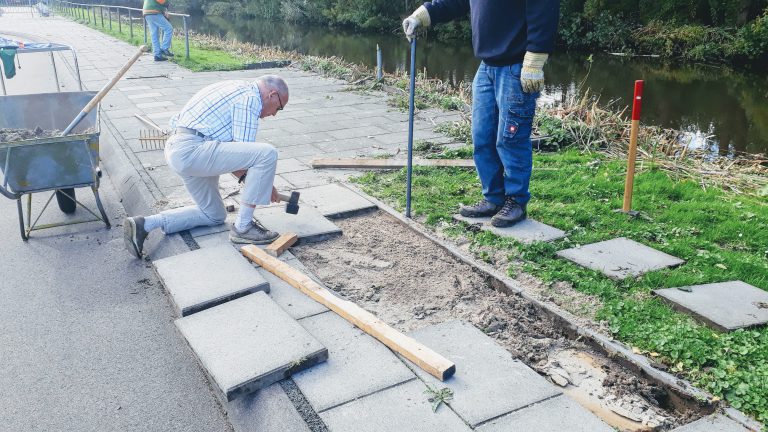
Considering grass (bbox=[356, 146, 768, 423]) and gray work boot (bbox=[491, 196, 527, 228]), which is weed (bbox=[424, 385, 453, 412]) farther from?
gray work boot (bbox=[491, 196, 527, 228])

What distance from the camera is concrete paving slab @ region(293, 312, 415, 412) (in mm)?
2771

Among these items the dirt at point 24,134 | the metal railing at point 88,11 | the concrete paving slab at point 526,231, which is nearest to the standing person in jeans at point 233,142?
the dirt at point 24,134

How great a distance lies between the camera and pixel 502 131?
4.50 meters

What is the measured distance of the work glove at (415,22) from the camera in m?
4.73

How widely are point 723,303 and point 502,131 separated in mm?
1840

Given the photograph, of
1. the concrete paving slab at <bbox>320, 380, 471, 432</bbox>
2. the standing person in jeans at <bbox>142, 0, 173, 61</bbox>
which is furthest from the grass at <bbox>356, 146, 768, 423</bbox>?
the standing person in jeans at <bbox>142, 0, 173, 61</bbox>

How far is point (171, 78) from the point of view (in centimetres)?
1237

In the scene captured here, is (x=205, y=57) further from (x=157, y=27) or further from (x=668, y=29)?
(x=668, y=29)

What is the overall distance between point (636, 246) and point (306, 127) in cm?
503

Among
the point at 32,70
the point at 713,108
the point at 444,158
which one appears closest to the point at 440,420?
the point at 444,158

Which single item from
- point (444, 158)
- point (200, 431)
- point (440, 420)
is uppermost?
point (444, 158)

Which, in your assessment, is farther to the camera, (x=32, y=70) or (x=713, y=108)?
→ (x=32, y=70)

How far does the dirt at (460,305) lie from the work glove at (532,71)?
4.24 ft

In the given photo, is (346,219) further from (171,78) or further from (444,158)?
(171,78)
